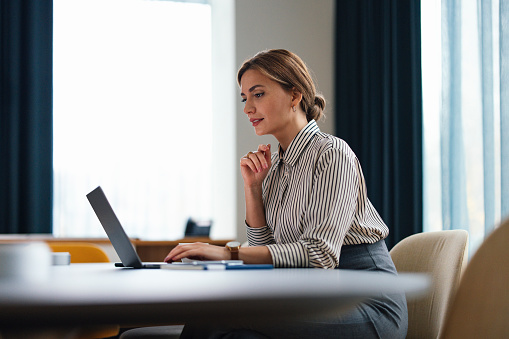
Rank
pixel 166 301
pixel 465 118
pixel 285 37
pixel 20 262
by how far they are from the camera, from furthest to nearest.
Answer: pixel 285 37, pixel 465 118, pixel 20 262, pixel 166 301

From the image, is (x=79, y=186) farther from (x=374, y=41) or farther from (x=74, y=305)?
(x=74, y=305)

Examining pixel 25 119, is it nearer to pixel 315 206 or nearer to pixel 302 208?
pixel 302 208

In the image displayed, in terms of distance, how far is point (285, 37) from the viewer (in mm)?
4672

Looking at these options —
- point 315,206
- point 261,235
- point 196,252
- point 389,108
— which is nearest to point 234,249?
point 196,252

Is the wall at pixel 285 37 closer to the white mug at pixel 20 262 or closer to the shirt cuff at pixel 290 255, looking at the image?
the shirt cuff at pixel 290 255

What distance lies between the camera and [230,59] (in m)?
4.70

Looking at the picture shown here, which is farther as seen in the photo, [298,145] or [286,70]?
[286,70]

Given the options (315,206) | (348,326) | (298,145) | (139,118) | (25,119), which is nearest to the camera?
(348,326)

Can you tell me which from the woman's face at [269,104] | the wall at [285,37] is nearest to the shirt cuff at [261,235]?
the woman's face at [269,104]

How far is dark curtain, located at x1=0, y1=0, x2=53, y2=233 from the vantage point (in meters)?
4.34

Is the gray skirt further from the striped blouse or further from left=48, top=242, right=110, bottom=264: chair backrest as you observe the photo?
left=48, top=242, right=110, bottom=264: chair backrest

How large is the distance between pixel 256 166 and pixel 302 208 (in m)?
0.30

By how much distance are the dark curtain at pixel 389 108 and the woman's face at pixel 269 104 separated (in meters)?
2.10

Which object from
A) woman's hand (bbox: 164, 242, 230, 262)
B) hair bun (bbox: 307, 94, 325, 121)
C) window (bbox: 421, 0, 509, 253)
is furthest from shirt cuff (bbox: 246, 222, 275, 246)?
window (bbox: 421, 0, 509, 253)
